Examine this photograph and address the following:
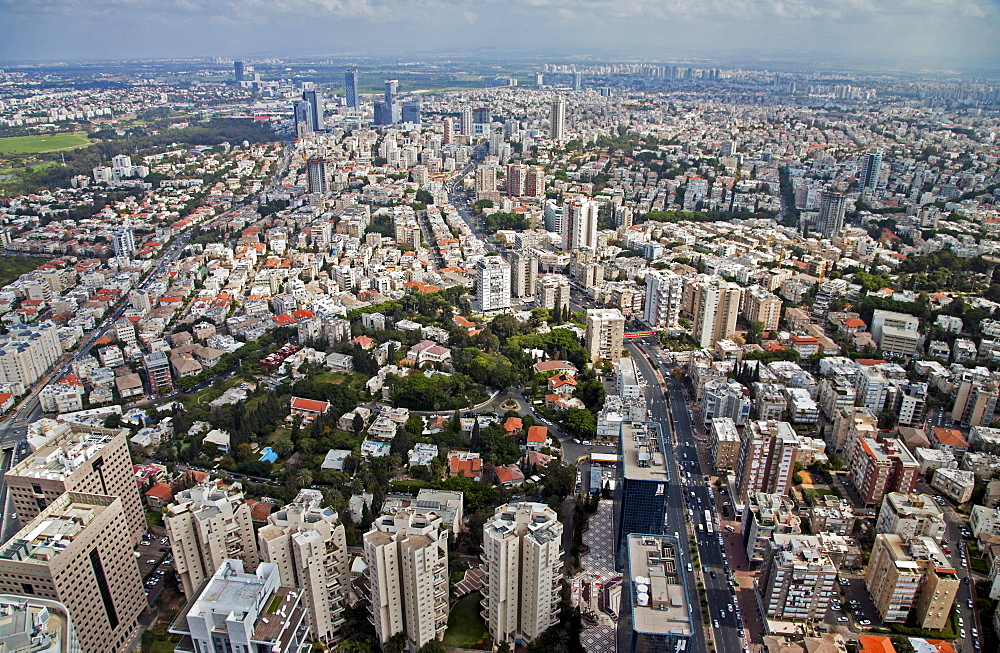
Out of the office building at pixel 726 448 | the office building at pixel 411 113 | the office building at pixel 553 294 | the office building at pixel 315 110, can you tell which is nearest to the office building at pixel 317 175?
the office building at pixel 553 294

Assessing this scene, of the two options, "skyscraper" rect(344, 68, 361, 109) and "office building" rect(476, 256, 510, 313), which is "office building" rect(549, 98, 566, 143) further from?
"office building" rect(476, 256, 510, 313)

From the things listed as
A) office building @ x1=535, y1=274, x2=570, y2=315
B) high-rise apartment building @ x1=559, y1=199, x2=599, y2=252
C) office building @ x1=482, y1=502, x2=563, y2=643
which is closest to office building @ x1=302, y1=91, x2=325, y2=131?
high-rise apartment building @ x1=559, y1=199, x2=599, y2=252

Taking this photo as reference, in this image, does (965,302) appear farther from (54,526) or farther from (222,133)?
(222,133)

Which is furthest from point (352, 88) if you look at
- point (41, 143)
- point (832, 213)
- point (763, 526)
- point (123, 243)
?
point (763, 526)

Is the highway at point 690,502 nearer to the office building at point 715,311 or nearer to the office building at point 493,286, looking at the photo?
the office building at point 715,311

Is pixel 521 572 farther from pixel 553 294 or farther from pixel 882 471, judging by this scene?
pixel 553 294

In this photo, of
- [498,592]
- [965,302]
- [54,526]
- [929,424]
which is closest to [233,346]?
[54,526]
